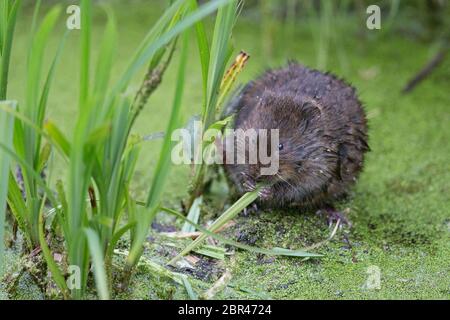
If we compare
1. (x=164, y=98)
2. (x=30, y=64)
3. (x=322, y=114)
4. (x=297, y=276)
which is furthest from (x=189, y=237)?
(x=164, y=98)

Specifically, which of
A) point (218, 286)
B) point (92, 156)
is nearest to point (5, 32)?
point (92, 156)

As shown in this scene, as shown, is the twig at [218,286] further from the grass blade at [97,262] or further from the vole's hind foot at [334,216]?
the vole's hind foot at [334,216]

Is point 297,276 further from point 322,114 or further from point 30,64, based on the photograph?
point 30,64

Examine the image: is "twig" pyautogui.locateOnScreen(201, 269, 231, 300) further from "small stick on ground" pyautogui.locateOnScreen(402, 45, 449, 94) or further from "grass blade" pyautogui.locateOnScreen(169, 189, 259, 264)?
"small stick on ground" pyautogui.locateOnScreen(402, 45, 449, 94)

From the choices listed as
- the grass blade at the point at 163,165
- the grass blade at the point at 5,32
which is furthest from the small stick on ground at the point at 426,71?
the grass blade at the point at 5,32

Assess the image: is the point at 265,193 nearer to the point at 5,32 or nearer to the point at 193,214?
the point at 193,214


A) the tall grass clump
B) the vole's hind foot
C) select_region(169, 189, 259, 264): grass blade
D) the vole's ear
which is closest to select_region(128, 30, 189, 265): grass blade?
the tall grass clump
